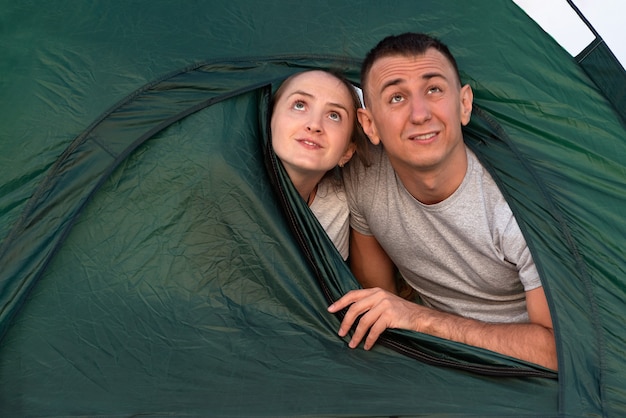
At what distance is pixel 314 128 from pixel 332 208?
306 millimetres

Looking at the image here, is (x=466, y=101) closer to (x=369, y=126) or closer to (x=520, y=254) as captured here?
(x=369, y=126)

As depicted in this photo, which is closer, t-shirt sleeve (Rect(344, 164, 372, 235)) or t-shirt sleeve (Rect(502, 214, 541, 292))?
t-shirt sleeve (Rect(502, 214, 541, 292))

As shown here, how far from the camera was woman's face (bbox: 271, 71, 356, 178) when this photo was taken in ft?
6.48

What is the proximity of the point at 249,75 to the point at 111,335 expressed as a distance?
737mm

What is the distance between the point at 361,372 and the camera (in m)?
1.76

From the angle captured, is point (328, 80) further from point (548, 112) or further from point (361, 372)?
point (361, 372)

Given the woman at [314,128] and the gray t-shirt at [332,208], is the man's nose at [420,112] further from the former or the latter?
the gray t-shirt at [332,208]

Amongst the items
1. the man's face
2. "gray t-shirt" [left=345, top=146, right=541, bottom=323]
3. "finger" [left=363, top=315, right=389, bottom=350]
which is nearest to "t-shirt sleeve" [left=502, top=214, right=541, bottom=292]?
"gray t-shirt" [left=345, top=146, right=541, bottom=323]

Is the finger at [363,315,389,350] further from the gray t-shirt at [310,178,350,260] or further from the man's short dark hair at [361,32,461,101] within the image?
the man's short dark hair at [361,32,461,101]

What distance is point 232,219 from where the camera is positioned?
74.4 inches

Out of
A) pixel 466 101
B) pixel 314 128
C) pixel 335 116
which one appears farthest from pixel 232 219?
pixel 466 101

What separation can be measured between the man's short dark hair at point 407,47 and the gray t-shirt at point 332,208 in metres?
0.40

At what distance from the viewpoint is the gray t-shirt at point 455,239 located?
6.43 feet

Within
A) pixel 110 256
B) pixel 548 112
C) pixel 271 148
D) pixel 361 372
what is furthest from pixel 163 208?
pixel 548 112
